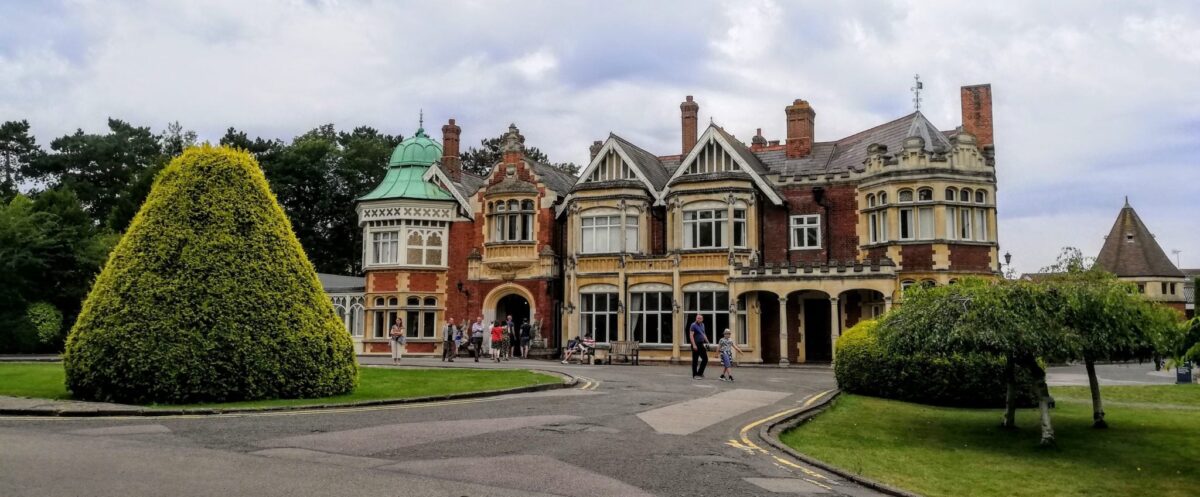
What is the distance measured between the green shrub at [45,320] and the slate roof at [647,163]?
2869 centimetres

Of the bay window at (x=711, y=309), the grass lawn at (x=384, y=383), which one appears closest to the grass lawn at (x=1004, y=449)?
the grass lawn at (x=384, y=383)

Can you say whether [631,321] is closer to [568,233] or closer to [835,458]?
[568,233]

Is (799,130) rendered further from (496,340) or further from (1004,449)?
(1004,449)

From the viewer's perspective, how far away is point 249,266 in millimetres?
15961

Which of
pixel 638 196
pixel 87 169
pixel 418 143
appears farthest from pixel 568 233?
pixel 87 169

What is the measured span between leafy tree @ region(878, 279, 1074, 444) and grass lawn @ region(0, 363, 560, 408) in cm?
816

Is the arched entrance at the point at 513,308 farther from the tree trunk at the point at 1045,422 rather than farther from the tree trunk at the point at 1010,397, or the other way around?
the tree trunk at the point at 1045,422

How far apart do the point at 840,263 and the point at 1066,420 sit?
15483 mm

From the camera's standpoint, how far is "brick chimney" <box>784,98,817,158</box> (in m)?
37.9

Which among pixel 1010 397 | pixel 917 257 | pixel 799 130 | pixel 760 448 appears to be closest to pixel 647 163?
pixel 799 130

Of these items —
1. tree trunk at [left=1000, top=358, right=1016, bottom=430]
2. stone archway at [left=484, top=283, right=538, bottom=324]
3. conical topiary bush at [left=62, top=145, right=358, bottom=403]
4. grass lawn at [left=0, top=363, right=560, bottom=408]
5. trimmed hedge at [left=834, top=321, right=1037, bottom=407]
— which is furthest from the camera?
stone archway at [left=484, top=283, right=538, bottom=324]

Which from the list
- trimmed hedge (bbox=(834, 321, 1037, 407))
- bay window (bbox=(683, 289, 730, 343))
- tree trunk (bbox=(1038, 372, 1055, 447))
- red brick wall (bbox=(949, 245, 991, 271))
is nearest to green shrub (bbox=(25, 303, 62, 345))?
bay window (bbox=(683, 289, 730, 343))

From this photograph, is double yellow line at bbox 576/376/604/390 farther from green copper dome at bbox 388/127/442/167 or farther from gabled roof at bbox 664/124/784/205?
green copper dome at bbox 388/127/442/167

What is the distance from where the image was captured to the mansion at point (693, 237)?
3241 centimetres
